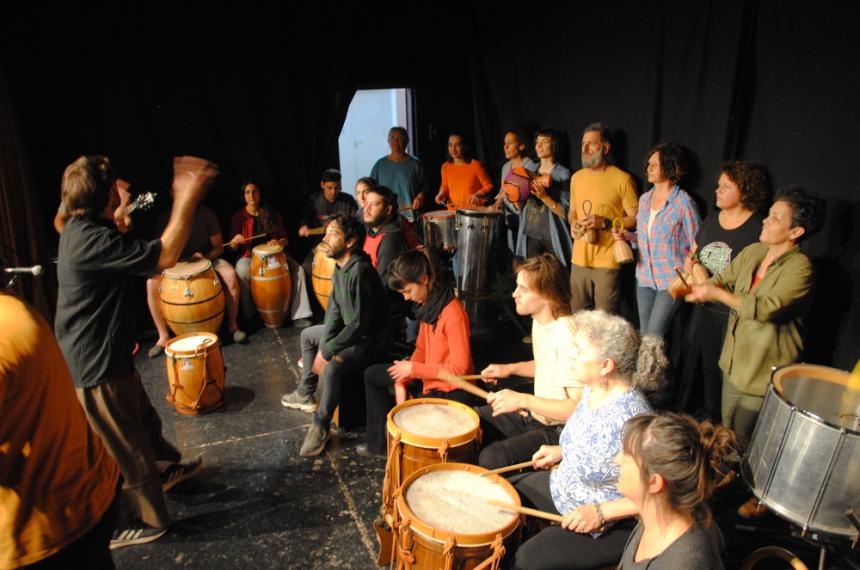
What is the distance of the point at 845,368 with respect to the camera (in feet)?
9.18

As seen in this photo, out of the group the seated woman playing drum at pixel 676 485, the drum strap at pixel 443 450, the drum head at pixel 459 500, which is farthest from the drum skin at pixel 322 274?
the seated woman playing drum at pixel 676 485

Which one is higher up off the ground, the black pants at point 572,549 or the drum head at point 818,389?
the drum head at point 818,389

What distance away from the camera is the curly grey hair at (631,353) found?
6.42 feet

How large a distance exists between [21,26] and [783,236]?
209 inches

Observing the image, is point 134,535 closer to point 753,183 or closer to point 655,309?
point 655,309

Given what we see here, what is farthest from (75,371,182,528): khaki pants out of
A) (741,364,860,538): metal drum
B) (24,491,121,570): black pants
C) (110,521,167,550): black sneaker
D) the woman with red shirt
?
the woman with red shirt

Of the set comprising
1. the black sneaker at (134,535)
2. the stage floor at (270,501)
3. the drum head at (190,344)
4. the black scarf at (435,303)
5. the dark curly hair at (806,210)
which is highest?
the dark curly hair at (806,210)

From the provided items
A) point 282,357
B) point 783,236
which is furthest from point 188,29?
point 783,236

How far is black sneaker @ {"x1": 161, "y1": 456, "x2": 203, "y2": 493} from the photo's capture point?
293 centimetres

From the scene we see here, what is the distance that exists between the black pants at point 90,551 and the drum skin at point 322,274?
10.9 ft

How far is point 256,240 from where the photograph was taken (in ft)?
17.3

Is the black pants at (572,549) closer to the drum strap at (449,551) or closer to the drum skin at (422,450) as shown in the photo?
the drum strap at (449,551)

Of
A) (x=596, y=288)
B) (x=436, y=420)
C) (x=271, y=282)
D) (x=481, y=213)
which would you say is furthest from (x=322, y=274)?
(x=436, y=420)

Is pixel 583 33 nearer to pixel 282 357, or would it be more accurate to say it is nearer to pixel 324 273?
pixel 324 273
